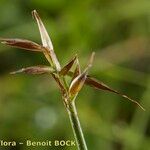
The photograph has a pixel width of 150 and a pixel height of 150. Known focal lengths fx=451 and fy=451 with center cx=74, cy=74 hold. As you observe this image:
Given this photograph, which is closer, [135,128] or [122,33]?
[135,128]

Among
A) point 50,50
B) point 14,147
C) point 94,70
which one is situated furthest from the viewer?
point 94,70

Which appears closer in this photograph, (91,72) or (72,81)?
(72,81)

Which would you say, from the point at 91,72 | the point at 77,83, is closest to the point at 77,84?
the point at 77,83

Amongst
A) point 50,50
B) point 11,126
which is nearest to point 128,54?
point 11,126

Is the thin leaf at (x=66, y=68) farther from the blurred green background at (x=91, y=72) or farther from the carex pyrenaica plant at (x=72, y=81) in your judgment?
the blurred green background at (x=91, y=72)

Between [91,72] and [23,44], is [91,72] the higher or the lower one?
the lower one

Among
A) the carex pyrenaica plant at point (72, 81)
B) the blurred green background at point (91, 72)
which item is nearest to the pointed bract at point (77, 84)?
the carex pyrenaica plant at point (72, 81)

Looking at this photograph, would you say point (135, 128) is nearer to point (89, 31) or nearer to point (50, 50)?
point (89, 31)

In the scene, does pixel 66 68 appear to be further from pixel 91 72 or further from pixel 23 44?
pixel 91 72
